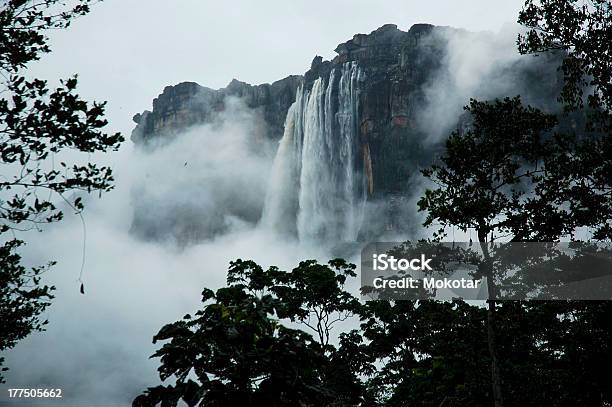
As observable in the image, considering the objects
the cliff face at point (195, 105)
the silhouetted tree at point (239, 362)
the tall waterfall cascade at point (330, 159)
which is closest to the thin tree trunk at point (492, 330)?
the silhouetted tree at point (239, 362)

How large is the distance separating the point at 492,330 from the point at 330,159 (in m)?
73.6

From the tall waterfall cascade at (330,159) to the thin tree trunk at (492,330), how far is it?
6988cm

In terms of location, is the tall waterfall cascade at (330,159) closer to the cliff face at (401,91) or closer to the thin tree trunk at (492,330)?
the cliff face at (401,91)

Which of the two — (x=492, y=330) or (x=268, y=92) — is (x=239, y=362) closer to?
(x=492, y=330)

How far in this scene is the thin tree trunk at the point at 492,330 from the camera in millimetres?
11750

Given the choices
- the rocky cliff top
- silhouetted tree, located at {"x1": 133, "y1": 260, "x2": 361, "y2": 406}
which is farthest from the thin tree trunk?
the rocky cliff top

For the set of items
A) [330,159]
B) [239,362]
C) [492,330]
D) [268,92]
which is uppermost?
[268,92]

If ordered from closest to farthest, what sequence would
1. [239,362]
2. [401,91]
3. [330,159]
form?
[239,362] < [330,159] < [401,91]

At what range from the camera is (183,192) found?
431 ft

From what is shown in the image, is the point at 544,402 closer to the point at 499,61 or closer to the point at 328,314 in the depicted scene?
the point at 328,314

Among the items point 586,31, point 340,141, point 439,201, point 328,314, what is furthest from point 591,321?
point 340,141

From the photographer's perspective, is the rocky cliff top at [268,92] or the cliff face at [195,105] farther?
the cliff face at [195,105]

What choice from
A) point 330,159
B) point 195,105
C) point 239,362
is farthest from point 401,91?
point 239,362

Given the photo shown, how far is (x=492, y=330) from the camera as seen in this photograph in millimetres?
12555
